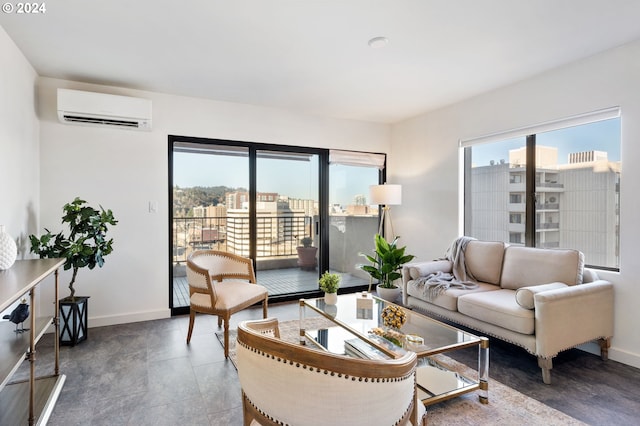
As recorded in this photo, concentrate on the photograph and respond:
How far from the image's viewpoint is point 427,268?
3.59m

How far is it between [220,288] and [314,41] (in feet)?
7.29

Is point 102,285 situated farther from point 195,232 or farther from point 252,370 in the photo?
point 252,370

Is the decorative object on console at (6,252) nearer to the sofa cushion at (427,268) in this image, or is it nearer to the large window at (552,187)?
the sofa cushion at (427,268)

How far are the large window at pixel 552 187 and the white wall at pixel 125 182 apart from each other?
2989 mm

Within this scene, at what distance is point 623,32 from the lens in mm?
2482

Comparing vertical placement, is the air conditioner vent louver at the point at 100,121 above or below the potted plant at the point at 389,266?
above

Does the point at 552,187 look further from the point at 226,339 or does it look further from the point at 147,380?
the point at 147,380

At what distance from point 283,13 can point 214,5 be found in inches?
16.7

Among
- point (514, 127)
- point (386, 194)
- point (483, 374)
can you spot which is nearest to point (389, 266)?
point (386, 194)

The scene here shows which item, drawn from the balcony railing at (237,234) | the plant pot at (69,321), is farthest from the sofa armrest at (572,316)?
the plant pot at (69,321)

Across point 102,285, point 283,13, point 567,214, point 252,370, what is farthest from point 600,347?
point 102,285

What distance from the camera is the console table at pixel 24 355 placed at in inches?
63.8

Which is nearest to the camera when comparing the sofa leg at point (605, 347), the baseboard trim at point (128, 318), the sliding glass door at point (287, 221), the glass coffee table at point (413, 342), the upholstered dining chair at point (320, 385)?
the upholstered dining chair at point (320, 385)

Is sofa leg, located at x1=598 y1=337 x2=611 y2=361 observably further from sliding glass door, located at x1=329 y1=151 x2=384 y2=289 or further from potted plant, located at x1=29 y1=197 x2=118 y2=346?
potted plant, located at x1=29 y1=197 x2=118 y2=346
